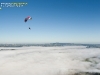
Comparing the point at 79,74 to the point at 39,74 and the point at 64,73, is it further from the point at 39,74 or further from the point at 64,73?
the point at 39,74

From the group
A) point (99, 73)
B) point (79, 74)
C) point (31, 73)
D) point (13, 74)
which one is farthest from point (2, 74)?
point (99, 73)

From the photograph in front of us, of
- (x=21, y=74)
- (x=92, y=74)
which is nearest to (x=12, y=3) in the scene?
(x=21, y=74)

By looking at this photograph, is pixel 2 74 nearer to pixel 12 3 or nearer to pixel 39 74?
pixel 39 74

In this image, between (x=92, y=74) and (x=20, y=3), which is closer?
(x=20, y=3)

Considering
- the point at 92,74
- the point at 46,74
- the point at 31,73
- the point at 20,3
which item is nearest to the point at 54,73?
the point at 46,74

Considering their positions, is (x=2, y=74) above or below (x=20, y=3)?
below

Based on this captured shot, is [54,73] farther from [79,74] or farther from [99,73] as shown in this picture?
[99,73]

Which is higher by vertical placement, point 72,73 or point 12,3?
point 12,3

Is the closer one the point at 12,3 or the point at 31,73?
the point at 12,3
